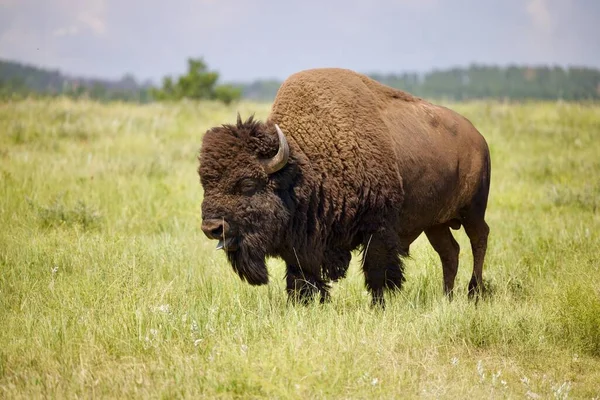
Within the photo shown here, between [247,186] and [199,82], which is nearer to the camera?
[247,186]

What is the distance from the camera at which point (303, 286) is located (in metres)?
5.75

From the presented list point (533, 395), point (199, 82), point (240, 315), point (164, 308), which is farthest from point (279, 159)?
point (199, 82)

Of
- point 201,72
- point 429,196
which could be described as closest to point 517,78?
point 201,72

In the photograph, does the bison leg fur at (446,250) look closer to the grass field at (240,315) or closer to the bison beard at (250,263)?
the grass field at (240,315)

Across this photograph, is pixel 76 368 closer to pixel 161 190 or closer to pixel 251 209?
pixel 251 209

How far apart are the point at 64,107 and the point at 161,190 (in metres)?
9.04

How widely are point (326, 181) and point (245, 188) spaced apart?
0.73m

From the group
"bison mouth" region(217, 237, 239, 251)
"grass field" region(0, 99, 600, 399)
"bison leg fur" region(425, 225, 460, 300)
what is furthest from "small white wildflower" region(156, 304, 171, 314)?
"bison leg fur" region(425, 225, 460, 300)

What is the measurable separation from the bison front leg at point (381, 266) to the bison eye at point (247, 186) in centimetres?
112

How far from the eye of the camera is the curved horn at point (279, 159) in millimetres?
Result: 5285

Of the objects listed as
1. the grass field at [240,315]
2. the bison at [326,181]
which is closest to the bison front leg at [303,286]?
the bison at [326,181]

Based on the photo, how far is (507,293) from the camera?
653 centimetres

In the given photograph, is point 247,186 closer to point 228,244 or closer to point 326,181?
point 228,244

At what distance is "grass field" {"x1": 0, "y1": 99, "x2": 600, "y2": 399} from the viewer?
14.0ft
